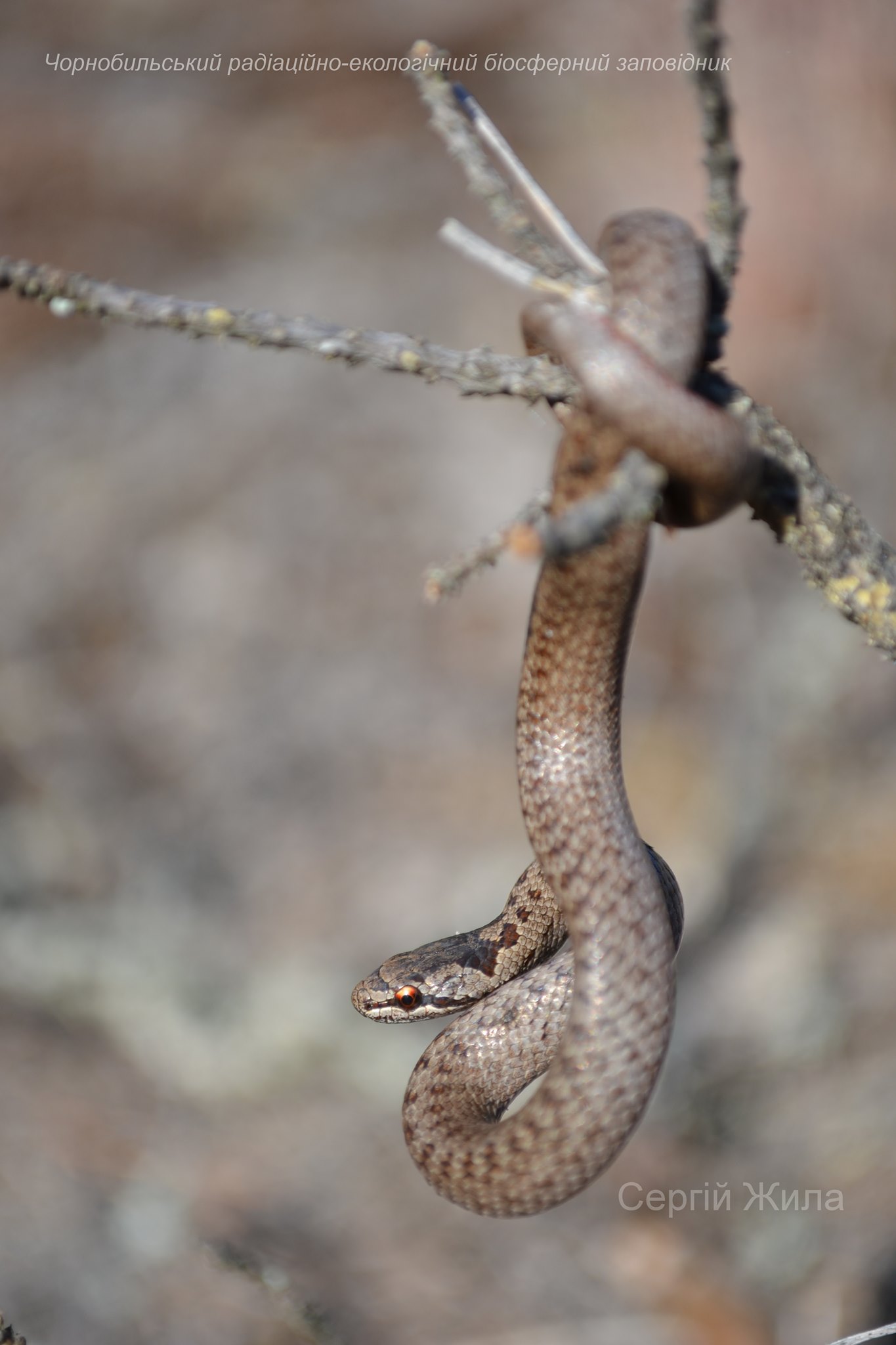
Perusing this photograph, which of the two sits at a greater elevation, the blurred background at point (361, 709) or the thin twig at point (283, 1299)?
the blurred background at point (361, 709)

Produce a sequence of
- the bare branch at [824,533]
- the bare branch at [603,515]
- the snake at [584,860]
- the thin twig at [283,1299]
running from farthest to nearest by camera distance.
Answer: the thin twig at [283,1299] < the bare branch at [824,533] < the snake at [584,860] < the bare branch at [603,515]

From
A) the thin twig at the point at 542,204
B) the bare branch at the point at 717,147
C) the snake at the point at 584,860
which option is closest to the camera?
the bare branch at the point at 717,147

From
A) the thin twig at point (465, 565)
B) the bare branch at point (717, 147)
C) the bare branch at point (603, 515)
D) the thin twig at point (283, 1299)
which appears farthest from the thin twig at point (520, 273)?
the thin twig at point (283, 1299)

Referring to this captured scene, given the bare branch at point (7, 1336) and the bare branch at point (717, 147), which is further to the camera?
the bare branch at point (7, 1336)

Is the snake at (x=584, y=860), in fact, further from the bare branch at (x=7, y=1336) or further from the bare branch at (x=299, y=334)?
the bare branch at (x=7, y=1336)

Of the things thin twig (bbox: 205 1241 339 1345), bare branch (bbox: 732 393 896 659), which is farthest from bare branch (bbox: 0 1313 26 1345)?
bare branch (bbox: 732 393 896 659)

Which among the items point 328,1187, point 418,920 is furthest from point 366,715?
point 328,1187

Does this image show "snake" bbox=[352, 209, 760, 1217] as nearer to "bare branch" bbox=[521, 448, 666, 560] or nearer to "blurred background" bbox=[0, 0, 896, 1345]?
"bare branch" bbox=[521, 448, 666, 560]
